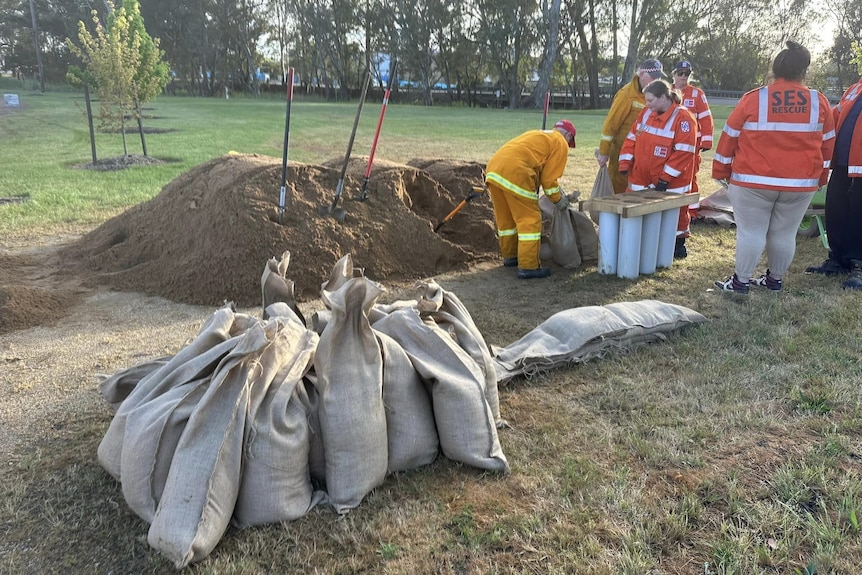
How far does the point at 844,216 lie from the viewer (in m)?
5.55

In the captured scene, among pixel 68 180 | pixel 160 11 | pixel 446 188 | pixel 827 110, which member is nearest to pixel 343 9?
pixel 160 11

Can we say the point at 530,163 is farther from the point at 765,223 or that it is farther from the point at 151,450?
the point at 151,450

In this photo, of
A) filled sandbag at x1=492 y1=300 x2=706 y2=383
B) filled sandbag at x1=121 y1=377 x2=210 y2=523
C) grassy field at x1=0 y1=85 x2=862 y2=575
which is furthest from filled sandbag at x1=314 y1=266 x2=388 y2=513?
filled sandbag at x1=492 y1=300 x2=706 y2=383

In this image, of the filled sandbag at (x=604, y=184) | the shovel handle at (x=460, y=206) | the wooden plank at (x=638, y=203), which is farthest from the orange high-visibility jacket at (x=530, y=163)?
the filled sandbag at (x=604, y=184)

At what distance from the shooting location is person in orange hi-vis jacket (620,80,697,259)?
5.82 meters

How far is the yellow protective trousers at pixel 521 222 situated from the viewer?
574 cm

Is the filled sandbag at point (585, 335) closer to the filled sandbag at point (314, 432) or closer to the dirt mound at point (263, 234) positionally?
the filled sandbag at point (314, 432)

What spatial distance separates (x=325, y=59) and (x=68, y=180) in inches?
1800

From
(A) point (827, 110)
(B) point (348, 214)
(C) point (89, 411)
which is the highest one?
(A) point (827, 110)

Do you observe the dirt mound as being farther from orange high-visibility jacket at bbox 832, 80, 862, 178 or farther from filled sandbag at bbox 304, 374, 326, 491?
orange high-visibility jacket at bbox 832, 80, 862, 178

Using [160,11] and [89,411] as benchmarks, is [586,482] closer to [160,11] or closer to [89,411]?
[89,411]

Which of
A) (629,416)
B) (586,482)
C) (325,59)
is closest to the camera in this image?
(586,482)

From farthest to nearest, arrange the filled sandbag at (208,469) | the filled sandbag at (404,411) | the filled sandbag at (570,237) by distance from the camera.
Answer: the filled sandbag at (570,237)
the filled sandbag at (404,411)
the filled sandbag at (208,469)

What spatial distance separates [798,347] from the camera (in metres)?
4.07
